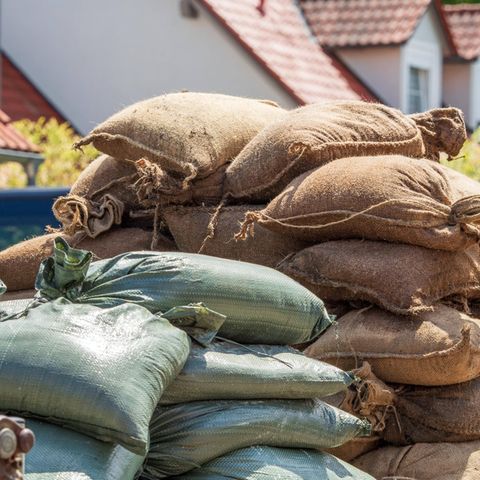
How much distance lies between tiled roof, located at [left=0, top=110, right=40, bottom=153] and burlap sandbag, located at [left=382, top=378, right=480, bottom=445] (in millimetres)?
7960

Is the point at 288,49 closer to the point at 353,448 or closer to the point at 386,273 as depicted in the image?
the point at 386,273

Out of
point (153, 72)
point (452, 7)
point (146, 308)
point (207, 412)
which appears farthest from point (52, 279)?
point (452, 7)

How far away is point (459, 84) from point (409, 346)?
50.3ft

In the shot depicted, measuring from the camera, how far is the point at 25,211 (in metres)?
6.80

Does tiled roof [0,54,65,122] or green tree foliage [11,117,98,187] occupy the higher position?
green tree foliage [11,117,98,187]

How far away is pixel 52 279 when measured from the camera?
2998mm

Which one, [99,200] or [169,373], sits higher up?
[169,373]

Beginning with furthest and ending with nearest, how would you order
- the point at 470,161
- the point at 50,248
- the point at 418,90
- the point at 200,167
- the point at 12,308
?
the point at 418,90, the point at 470,161, the point at 50,248, the point at 200,167, the point at 12,308

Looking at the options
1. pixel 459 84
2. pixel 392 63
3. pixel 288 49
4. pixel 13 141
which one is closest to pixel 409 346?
pixel 13 141

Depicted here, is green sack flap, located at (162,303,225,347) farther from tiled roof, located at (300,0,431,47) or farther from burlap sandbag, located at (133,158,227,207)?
tiled roof, located at (300,0,431,47)

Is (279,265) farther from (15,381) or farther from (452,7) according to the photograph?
(452,7)

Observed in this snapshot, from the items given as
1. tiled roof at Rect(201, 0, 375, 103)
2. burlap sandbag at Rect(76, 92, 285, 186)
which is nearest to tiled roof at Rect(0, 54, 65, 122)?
tiled roof at Rect(201, 0, 375, 103)

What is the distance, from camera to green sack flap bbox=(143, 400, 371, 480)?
294 centimetres

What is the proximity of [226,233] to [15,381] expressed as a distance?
4.91ft
